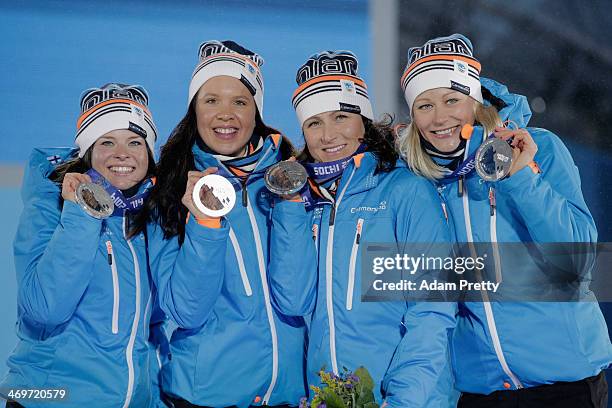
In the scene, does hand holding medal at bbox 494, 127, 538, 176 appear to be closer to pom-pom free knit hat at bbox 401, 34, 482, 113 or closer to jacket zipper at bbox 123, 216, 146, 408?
pom-pom free knit hat at bbox 401, 34, 482, 113

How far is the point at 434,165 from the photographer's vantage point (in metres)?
2.31

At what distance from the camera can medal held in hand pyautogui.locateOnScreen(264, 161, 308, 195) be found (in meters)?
2.21

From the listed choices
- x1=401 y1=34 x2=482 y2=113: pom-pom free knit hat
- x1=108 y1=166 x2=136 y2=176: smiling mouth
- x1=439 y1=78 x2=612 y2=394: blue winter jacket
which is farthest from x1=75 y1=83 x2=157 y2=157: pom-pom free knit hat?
x1=439 y1=78 x2=612 y2=394: blue winter jacket

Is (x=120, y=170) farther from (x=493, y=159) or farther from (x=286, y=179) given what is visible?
(x=493, y=159)

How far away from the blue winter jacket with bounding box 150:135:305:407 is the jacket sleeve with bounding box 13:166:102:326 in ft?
0.81

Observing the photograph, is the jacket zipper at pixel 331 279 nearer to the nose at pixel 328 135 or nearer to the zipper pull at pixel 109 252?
the nose at pixel 328 135

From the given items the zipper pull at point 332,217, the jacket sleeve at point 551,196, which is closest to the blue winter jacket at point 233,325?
the zipper pull at point 332,217

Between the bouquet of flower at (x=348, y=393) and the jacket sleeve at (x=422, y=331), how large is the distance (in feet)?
0.69

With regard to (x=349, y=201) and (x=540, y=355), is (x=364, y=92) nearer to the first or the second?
(x=349, y=201)

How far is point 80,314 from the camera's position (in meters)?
2.31

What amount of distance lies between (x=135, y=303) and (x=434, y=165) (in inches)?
41.5

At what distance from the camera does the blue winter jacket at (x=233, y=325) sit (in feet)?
7.27

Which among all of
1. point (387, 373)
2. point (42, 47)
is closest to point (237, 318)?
point (387, 373)

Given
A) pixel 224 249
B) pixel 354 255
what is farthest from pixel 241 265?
pixel 354 255
